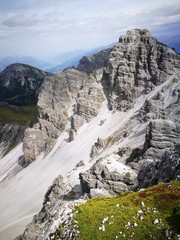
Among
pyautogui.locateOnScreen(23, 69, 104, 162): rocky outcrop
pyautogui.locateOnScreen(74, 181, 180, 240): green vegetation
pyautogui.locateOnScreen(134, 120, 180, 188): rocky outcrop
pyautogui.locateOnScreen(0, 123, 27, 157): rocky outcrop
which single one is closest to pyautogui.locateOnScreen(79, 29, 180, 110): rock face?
pyautogui.locateOnScreen(23, 69, 104, 162): rocky outcrop

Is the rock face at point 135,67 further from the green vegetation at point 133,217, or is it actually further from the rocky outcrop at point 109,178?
the green vegetation at point 133,217

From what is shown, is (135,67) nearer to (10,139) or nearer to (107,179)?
(10,139)

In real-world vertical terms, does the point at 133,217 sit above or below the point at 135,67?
above

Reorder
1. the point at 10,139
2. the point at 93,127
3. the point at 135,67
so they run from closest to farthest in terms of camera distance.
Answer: the point at 93,127, the point at 135,67, the point at 10,139

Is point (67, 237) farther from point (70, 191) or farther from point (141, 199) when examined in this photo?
point (70, 191)

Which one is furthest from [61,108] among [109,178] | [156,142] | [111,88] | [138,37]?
[109,178]

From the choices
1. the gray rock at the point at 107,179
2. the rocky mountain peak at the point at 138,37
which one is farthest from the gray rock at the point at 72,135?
the gray rock at the point at 107,179

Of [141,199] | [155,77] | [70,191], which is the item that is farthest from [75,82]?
[141,199]
